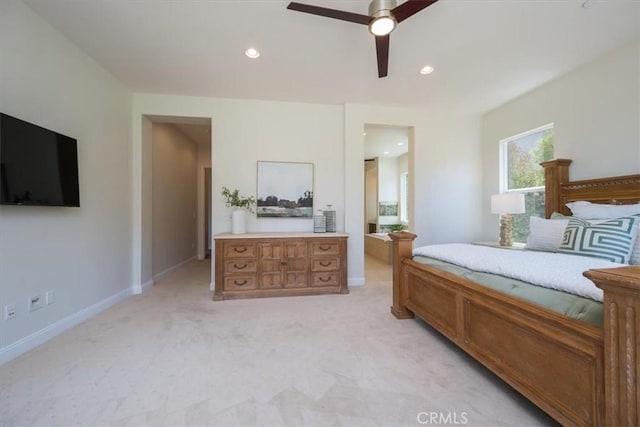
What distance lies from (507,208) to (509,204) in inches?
2.2

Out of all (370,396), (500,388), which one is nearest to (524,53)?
(500,388)

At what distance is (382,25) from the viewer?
188 centimetres

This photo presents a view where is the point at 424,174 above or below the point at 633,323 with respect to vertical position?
above

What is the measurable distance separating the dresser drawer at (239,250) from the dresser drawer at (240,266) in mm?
64

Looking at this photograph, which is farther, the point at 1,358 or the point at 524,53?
the point at 524,53

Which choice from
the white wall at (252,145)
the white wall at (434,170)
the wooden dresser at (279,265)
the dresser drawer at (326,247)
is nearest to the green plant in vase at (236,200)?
the white wall at (252,145)

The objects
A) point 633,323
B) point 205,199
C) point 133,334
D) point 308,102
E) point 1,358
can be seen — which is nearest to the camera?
point 633,323

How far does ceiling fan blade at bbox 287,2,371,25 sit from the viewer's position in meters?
1.77

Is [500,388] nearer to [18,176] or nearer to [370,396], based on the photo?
[370,396]

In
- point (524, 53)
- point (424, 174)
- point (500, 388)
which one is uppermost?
point (524, 53)

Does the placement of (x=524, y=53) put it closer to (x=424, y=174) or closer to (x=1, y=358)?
(x=424, y=174)

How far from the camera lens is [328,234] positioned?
11.8 ft

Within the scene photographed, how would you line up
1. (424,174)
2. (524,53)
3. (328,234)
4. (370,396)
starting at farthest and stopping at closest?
(424,174) → (328,234) → (524,53) → (370,396)

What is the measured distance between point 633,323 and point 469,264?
100 cm
